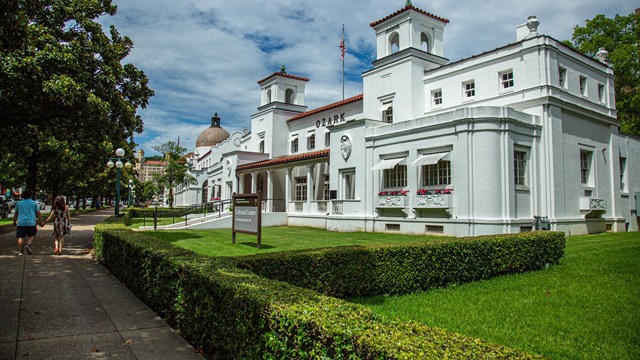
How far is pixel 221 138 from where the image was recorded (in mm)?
73750

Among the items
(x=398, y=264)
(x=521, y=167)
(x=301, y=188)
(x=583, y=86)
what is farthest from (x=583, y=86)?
(x=398, y=264)

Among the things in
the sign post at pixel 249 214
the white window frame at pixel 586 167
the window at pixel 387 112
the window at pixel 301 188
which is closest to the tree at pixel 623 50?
the white window frame at pixel 586 167

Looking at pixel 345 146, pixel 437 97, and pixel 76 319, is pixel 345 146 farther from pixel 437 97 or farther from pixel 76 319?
pixel 76 319

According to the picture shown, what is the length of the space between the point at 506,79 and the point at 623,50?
1589 centimetres

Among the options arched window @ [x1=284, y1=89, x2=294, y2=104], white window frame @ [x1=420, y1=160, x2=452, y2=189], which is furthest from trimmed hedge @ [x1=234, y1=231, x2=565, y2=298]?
arched window @ [x1=284, y1=89, x2=294, y2=104]

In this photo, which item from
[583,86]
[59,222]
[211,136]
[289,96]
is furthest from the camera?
[211,136]

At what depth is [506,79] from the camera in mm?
21484

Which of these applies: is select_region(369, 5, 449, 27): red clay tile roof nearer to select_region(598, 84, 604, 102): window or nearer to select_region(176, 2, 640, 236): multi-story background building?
select_region(176, 2, 640, 236): multi-story background building

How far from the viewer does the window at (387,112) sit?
2533 cm

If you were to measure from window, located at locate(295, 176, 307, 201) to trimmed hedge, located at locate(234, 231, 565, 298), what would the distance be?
2210cm

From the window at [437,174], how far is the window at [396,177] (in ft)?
4.33

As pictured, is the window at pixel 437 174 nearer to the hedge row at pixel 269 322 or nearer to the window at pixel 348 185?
the window at pixel 348 185

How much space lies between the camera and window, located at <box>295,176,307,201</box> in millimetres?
32406

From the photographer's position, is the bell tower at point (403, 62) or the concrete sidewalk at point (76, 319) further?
the bell tower at point (403, 62)
